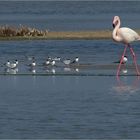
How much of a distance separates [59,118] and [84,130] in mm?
1311

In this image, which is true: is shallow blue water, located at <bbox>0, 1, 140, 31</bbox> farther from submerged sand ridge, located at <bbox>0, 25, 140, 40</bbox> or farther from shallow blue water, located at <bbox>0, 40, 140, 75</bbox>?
shallow blue water, located at <bbox>0, 40, 140, 75</bbox>

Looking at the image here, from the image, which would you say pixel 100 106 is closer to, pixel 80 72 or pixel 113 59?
pixel 80 72

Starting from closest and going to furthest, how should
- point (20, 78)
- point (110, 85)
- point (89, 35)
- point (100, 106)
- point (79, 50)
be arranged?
point (100, 106), point (110, 85), point (20, 78), point (79, 50), point (89, 35)

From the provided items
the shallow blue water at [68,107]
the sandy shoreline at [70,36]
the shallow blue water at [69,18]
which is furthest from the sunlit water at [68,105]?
the shallow blue water at [69,18]

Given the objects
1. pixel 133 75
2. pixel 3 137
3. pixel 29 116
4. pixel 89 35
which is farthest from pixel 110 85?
pixel 89 35

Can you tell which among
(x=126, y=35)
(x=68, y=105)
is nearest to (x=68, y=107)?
(x=68, y=105)

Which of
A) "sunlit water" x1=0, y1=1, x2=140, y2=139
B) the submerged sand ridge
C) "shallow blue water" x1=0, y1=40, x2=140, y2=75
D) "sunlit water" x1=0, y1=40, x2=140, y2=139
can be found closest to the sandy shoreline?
the submerged sand ridge

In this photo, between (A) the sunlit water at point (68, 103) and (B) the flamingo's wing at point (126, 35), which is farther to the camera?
(B) the flamingo's wing at point (126, 35)

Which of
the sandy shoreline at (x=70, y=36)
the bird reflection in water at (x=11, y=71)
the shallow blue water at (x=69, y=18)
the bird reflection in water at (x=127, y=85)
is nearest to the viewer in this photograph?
→ the bird reflection in water at (x=127, y=85)

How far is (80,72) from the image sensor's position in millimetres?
25703

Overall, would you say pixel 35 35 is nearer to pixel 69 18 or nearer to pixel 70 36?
pixel 70 36

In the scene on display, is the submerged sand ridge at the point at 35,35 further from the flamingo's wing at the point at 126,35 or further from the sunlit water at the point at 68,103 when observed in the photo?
the flamingo's wing at the point at 126,35

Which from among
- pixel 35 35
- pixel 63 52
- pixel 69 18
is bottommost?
pixel 69 18

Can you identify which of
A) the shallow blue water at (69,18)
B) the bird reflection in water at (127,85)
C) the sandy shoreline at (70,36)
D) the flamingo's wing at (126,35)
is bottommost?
the shallow blue water at (69,18)
